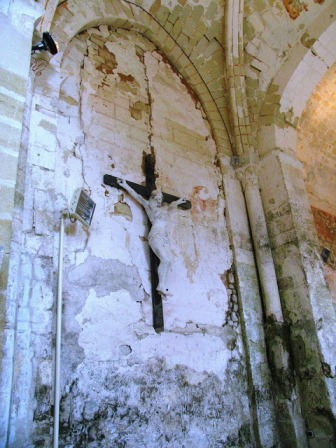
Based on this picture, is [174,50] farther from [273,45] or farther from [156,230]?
[156,230]

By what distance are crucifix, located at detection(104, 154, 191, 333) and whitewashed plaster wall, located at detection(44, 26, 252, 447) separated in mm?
81

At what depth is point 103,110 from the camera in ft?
13.7

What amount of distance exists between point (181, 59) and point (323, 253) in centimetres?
379

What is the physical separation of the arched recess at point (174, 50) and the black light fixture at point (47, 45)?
3.97 ft

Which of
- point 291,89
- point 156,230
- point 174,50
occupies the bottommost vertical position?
point 156,230

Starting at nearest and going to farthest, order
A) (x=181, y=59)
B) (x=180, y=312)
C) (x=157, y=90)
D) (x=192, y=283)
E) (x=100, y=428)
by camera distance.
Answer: (x=100, y=428)
(x=180, y=312)
(x=192, y=283)
(x=157, y=90)
(x=181, y=59)

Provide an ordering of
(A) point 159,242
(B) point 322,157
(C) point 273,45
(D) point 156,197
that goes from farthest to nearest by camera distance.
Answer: (B) point 322,157, (C) point 273,45, (D) point 156,197, (A) point 159,242

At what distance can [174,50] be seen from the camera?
209 inches

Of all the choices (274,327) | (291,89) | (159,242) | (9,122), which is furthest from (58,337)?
(291,89)

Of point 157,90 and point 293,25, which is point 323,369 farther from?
point 293,25

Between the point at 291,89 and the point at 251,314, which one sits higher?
the point at 291,89

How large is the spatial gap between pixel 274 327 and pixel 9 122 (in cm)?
351

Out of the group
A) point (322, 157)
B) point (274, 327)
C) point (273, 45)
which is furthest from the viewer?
point (322, 157)

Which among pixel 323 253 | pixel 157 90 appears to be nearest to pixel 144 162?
pixel 157 90
